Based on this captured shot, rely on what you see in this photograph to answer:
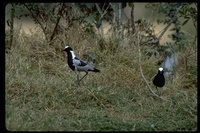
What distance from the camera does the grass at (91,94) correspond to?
4918 millimetres

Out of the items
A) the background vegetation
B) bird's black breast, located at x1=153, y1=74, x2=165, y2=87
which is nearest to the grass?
the background vegetation

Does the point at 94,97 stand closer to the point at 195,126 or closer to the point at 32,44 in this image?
the point at 195,126

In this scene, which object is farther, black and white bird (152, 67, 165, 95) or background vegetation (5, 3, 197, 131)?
black and white bird (152, 67, 165, 95)

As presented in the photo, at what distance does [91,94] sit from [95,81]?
0.73 metres

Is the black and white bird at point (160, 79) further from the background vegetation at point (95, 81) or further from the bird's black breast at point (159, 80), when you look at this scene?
the background vegetation at point (95, 81)

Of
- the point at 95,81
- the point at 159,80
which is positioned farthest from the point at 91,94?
the point at 159,80

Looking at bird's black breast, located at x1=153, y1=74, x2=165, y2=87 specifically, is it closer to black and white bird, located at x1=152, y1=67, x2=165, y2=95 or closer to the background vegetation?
black and white bird, located at x1=152, y1=67, x2=165, y2=95

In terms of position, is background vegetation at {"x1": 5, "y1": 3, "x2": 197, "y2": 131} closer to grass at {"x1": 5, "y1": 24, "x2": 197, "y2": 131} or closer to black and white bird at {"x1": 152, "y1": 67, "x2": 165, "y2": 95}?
grass at {"x1": 5, "y1": 24, "x2": 197, "y2": 131}

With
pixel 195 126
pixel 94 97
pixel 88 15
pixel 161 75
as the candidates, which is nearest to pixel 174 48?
pixel 88 15

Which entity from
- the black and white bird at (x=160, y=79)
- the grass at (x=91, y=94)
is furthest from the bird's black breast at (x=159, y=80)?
the grass at (x=91, y=94)

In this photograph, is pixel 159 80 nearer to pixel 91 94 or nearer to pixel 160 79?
pixel 160 79

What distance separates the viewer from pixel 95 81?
6582 mm

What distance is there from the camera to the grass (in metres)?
4.92

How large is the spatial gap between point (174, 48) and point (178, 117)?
10.9 feet
